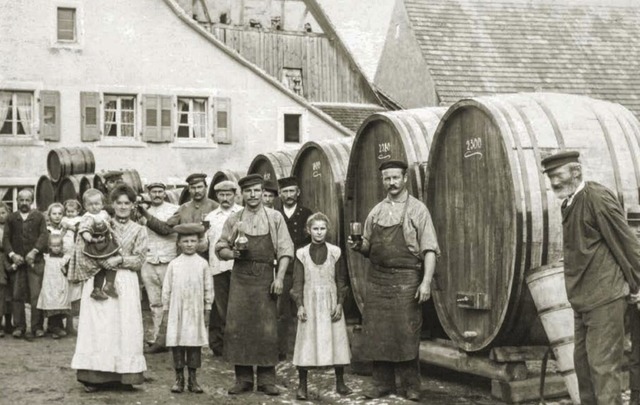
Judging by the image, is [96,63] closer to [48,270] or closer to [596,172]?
[48,270]

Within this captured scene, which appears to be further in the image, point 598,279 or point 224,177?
point 224,177

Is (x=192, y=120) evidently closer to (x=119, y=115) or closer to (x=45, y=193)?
(x=119, y=115)

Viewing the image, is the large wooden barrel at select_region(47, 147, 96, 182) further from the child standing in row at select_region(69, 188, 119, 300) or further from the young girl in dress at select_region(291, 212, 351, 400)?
the young girl in dress at select_region(291, 212, 351, 400)

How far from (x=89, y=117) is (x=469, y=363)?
1753cm

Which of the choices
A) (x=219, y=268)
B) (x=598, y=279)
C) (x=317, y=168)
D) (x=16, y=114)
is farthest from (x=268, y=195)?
A: (x=16, y=114)

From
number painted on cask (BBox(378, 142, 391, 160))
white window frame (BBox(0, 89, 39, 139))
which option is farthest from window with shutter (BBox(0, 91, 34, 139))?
number painted on cask (BBox(378, 142, 391, 160))

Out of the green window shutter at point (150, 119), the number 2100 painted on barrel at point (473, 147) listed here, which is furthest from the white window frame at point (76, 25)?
the number 2100 painted on barrel at point (473, 147)

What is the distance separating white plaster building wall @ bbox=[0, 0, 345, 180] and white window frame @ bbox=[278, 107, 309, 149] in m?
0.91

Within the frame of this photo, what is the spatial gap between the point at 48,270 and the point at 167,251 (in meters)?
1.97

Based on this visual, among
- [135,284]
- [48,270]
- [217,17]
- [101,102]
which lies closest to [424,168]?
[135,284]

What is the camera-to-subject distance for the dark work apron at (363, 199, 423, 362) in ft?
24.6

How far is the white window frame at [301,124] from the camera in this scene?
25.2m

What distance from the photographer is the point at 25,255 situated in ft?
37.9

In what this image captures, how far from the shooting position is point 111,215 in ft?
31.0
